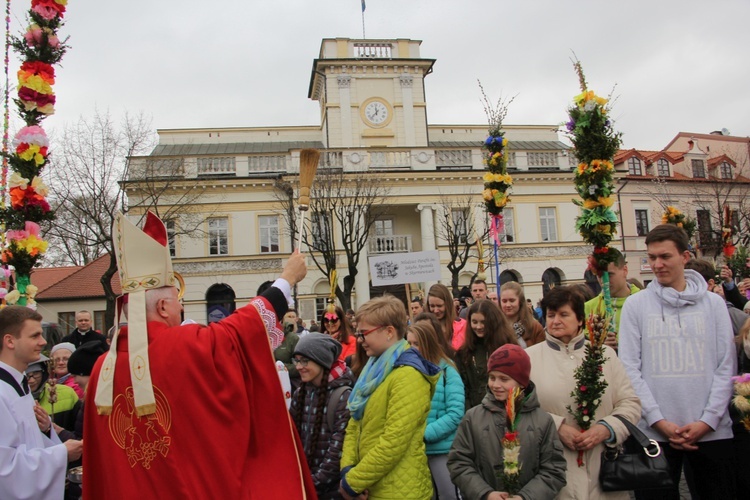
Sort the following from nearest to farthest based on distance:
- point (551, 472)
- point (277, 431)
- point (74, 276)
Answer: point (277, 431)
point (551, 472)
point (74, 276)

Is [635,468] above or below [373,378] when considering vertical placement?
below

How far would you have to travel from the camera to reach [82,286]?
35375 millimetres

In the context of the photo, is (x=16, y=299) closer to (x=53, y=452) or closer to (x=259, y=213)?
(x=53, y=452)

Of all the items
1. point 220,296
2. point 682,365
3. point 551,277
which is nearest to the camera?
point 682,365

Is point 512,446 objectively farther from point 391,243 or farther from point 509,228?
point 509,228

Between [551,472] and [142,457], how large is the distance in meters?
2.34

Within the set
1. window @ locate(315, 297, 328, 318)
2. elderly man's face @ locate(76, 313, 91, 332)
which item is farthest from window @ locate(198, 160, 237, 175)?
elderly man's face @ locate(76, 313, 91, 332)

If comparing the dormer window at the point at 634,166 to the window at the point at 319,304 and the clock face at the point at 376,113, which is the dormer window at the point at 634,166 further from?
the window at the point at 319,304

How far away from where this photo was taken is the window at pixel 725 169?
42628mm

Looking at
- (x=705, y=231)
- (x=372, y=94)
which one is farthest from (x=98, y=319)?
(x=705, y=231)

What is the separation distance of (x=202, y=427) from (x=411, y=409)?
1.49m

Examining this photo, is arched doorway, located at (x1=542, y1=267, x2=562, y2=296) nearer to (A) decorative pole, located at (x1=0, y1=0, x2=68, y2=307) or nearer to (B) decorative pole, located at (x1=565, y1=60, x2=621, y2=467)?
(B) decorative pole, located at (x1=565, y1=60, x2=621, y2=467)

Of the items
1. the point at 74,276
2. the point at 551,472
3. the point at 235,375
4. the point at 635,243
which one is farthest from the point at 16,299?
the point at 635,243

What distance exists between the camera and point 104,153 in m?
26.5
